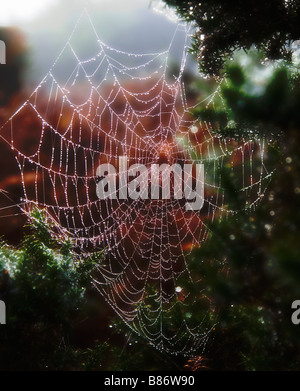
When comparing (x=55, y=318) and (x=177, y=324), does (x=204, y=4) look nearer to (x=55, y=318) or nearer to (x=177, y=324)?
(x=55, y=318)

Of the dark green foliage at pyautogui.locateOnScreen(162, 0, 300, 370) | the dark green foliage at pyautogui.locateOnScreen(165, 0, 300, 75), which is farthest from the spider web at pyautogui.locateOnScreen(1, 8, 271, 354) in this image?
the dark green foliage at pyautogui.locateOnScreen(165, 0, 300, 75)

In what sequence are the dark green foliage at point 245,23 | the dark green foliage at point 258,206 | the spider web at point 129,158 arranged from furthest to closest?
the spider web at point 129,158
the dark green foliage at point 245,23
the dark green foliage at point 258,206

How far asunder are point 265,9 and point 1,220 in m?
3.12

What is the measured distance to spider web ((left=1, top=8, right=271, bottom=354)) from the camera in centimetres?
322

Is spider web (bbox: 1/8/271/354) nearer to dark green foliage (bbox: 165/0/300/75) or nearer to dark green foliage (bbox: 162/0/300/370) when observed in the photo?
dark green foliage (bbox: 162/0/300/370)

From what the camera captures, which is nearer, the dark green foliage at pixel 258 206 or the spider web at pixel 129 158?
the dark green foliage at pixel 258 206

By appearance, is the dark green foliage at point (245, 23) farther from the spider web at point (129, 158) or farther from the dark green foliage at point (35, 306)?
the dark green foliage at point (35, 306)

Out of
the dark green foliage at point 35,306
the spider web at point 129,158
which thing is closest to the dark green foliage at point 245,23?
the spider web at point 129,158

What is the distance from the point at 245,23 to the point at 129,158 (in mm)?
3188

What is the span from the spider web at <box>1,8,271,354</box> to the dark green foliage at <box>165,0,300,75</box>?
1052 millimetres

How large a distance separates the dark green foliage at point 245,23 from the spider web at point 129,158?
1.05m

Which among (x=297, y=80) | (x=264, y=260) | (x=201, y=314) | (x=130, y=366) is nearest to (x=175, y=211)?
(x=201, y=314)

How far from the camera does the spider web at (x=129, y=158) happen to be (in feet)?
10.6
